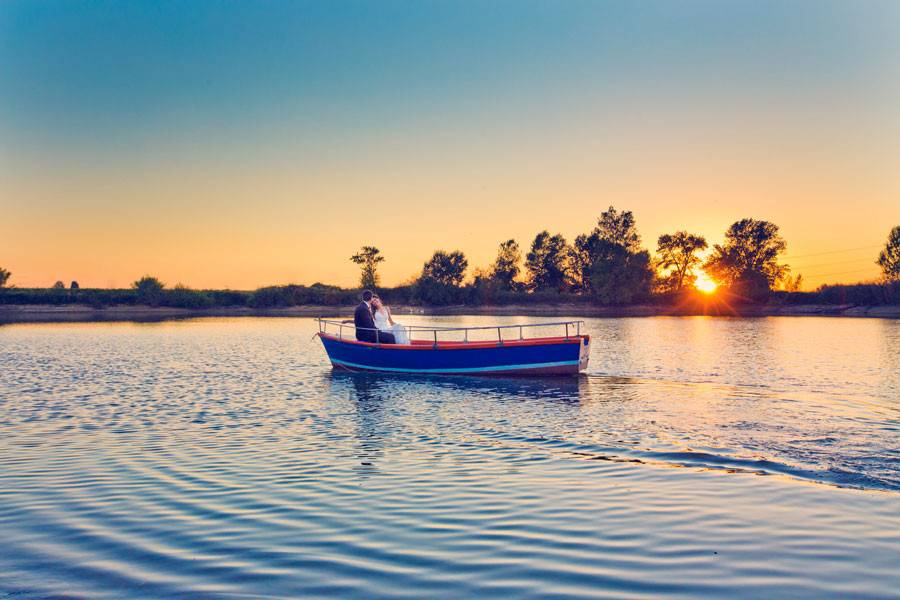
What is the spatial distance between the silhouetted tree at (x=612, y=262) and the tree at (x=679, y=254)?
4887mm

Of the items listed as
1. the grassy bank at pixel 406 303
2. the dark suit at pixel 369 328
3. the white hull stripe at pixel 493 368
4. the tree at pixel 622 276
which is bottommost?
the white hull stripe at pixel 493 368

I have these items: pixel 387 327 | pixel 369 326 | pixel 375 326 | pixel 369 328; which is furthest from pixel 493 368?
pixel 369 326

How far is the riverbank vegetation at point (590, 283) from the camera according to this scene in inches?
4006

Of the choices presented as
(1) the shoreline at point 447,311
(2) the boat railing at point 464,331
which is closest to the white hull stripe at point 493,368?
(2) the boat railing at point 464,331

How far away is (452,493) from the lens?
355 inches

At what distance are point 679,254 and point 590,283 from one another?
53.3 ft

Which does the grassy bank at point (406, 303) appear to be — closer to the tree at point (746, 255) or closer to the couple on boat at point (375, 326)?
the tree at point (746, 255)

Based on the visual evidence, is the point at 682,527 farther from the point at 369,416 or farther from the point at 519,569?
the point at 369,416

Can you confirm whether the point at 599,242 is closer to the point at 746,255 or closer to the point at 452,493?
the point at 746,255

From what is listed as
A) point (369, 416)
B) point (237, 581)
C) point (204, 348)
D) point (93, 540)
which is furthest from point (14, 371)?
point (237, 581)

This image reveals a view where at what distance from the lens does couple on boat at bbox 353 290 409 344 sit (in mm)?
27109

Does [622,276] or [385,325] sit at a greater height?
[622,276]

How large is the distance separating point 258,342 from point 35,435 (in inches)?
1283

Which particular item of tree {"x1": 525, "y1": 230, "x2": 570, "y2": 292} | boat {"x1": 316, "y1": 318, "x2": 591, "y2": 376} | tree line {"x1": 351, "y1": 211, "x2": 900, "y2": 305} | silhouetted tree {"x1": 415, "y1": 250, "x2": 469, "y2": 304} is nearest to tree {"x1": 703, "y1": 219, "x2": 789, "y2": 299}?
tree line {"x1": 351, "y1": 211, "x2": 900, "y2": 305}
